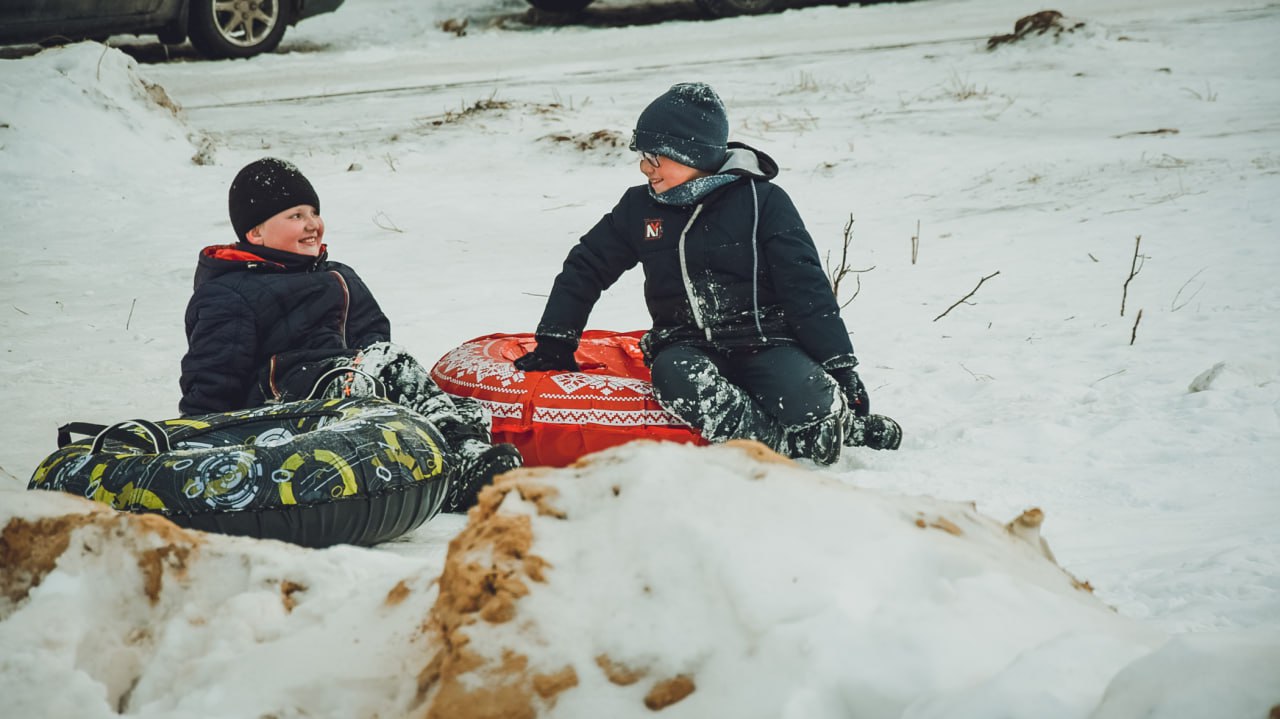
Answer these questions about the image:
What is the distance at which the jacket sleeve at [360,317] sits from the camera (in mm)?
4102

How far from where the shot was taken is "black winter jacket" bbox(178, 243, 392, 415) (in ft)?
12.1

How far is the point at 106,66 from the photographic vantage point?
320 inches

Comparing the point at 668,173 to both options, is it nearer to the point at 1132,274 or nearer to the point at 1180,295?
the point at 1132,274

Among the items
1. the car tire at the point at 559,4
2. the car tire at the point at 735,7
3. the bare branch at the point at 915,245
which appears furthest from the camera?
the car tire at the point at 559,4

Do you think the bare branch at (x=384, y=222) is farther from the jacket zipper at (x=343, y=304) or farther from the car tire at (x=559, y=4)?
the car tire at (x=559, y=4)

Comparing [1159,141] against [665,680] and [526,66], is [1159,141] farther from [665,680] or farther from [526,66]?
[665,680]

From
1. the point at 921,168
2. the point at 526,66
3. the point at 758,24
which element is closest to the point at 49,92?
the point at 526,66

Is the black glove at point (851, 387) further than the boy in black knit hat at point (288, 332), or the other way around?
the black glove at point (851, 387)

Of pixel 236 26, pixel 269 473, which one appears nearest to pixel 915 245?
pixel 269 473

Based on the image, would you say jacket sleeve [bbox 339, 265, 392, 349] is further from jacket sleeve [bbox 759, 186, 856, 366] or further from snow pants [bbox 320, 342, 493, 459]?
jacket sleeve [bbox 759, 186, 856, 366]

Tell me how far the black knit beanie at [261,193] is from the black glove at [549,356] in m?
1.00

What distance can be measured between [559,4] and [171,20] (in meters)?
4.75

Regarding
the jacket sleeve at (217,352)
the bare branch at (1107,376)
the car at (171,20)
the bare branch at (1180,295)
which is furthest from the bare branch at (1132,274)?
the car at (171,20)

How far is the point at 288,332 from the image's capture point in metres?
3.86
